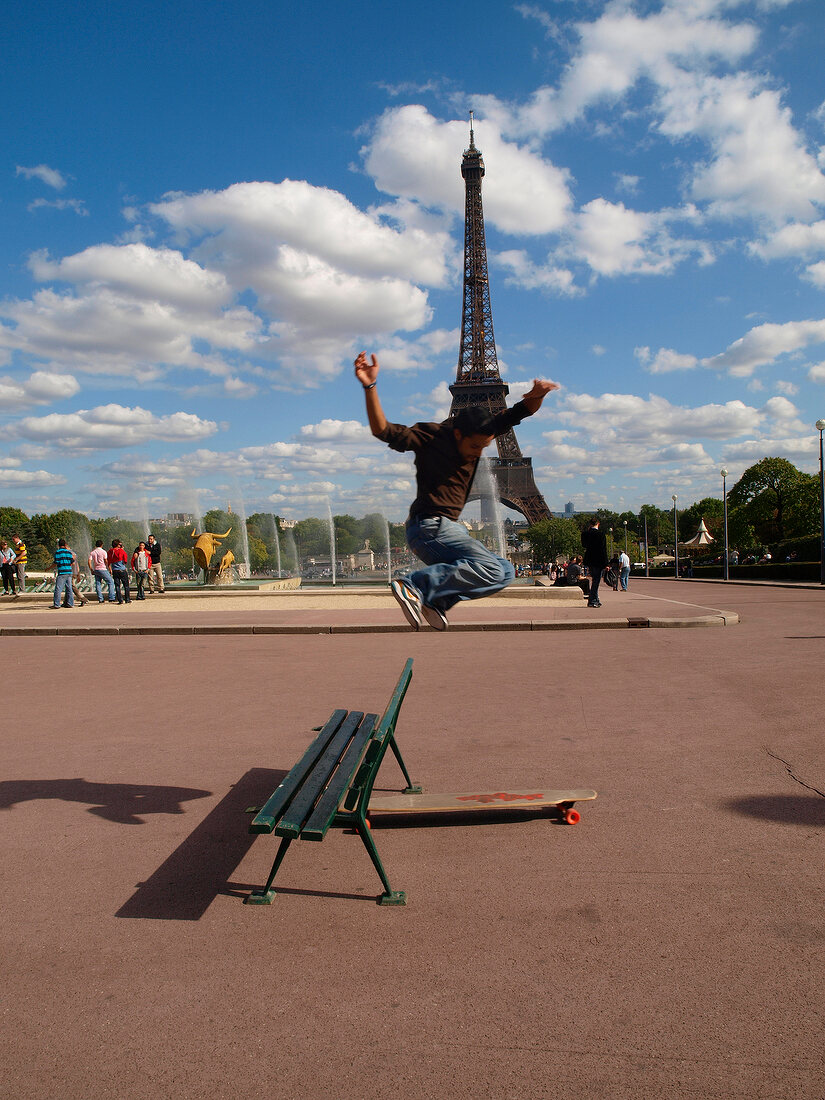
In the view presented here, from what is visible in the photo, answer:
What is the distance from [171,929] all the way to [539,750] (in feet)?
11.8

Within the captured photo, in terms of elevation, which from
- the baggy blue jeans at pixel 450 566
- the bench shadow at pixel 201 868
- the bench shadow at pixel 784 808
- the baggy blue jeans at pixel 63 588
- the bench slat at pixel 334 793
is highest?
the baggy blue jeans at pixel 450 566

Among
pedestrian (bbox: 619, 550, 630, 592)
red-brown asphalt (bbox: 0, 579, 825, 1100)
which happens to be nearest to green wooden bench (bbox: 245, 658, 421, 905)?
red-brown asphalt (bbox: 0, 579, 825, 1100)

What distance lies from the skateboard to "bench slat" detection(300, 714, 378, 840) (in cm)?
31

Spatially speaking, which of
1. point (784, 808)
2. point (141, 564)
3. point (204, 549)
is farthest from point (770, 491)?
point (784, 808)

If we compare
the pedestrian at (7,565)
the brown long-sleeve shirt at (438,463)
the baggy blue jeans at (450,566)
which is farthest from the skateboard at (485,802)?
the pedestrian at (7,565)

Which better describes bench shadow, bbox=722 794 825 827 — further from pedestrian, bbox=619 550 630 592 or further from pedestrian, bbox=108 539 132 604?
pedestrian, bbox=619 550 630 592

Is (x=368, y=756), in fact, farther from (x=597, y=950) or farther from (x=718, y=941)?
(x=718, y=941)

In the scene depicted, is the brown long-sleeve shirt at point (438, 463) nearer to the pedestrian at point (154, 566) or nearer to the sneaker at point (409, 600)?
the sneaker at point (409, 600)

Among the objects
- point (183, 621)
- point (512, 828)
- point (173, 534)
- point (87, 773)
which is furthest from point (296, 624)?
point (173, 534)

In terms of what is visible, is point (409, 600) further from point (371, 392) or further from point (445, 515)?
point (371, 392)

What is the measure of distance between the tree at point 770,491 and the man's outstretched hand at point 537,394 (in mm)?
62497

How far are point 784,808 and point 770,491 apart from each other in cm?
6325

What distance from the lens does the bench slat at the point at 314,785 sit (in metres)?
3.58

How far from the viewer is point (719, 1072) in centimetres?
254
